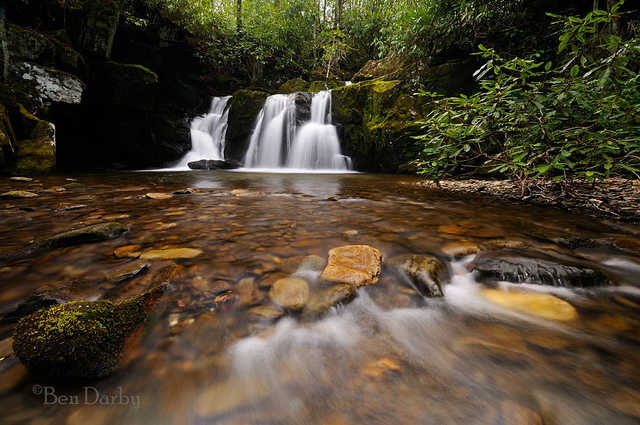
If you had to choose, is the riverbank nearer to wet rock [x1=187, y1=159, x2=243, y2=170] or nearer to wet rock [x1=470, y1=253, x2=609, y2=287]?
wet rock [x1=470, y1=253, x2=609, y2=287]

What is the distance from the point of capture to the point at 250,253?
169cm

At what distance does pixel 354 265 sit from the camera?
1490mm

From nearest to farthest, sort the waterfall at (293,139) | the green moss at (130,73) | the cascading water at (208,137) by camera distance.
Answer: the green moss at (130,73) < the waterfall at (293,139) < the cascading water at (208,137)

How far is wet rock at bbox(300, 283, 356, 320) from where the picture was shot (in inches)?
44.9

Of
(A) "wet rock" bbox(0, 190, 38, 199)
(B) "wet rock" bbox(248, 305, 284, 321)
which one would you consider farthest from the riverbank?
(A) "wet rock" bbox(0, 190, 38, 199)

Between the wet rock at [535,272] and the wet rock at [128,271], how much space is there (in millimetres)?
1933

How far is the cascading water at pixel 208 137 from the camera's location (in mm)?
12672

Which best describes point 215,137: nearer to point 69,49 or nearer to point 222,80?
point 222,80

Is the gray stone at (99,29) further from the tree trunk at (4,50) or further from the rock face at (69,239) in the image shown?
the rock face at (69,239)

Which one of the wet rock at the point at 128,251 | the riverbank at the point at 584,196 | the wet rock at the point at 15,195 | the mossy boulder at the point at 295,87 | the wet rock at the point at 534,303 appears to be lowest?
the wet rock at the point at 534,303

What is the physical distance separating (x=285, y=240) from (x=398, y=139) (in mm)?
6858

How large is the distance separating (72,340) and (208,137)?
46.1ft

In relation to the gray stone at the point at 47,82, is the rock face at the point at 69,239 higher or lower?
lower

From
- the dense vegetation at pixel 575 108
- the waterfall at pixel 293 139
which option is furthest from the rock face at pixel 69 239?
the waterfall at pixel 293 139
